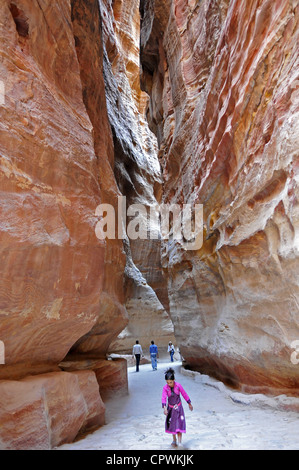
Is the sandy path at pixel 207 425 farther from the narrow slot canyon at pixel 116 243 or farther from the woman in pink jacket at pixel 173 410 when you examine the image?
the woman in pink jacket at pixel 173 410

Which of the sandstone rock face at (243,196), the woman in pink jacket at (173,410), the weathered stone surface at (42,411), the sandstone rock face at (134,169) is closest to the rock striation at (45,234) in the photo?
the weathered stone surface at (42,411)

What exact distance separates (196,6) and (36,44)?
10.6 m

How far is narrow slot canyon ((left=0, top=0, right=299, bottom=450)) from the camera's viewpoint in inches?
181

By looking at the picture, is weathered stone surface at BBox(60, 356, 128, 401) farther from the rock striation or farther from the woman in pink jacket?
the woman in pink jacket

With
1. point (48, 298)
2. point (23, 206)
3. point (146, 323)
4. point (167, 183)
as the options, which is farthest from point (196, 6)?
point (146, 323)

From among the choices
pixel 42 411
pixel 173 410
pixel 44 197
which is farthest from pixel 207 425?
pixel 44 197

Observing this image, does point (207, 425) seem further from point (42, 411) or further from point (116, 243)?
point (116, 243)

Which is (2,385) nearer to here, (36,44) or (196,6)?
(36,44)

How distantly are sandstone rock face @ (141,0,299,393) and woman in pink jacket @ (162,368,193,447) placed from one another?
8.15 feet

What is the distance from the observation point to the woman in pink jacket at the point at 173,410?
4.23 meters

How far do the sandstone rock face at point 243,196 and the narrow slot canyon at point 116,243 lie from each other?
44 millimetres

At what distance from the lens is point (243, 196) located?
6777 mm

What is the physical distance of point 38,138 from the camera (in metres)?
5.09

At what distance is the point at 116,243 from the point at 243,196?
404cm
